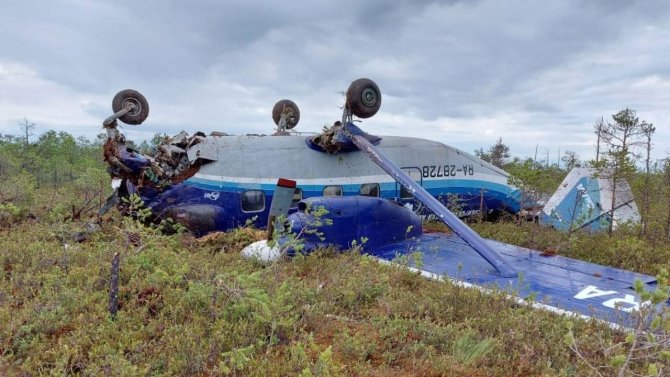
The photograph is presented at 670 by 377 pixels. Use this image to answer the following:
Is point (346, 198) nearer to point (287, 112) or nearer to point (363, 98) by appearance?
point (363, 98)

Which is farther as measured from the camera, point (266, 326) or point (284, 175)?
point (284, 175)

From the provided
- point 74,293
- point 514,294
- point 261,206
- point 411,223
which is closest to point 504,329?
point 514,294

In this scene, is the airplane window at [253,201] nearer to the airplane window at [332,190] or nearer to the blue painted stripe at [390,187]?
the blue painted stripe at [390,187]

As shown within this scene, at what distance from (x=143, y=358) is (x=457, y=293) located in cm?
401

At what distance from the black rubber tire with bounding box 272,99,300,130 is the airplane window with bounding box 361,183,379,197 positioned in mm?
4764

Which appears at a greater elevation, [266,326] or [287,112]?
[287,112]

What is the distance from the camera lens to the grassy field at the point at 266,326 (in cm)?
407

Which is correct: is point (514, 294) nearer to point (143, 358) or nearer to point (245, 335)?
point (245, 335)

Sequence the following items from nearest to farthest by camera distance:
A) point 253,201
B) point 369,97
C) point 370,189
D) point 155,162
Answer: point 155,162
point 253,201
point 369,97
point 370,189

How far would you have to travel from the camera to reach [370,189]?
11.6m

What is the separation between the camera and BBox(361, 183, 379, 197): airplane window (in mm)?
11484

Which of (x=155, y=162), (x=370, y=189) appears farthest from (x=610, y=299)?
(x=155, y=162)

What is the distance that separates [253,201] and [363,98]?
3.62 m

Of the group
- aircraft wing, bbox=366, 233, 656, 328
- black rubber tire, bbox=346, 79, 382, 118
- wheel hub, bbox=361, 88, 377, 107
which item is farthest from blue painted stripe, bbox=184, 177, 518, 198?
aircraft wing, bbox=366, 233, 656, 328
